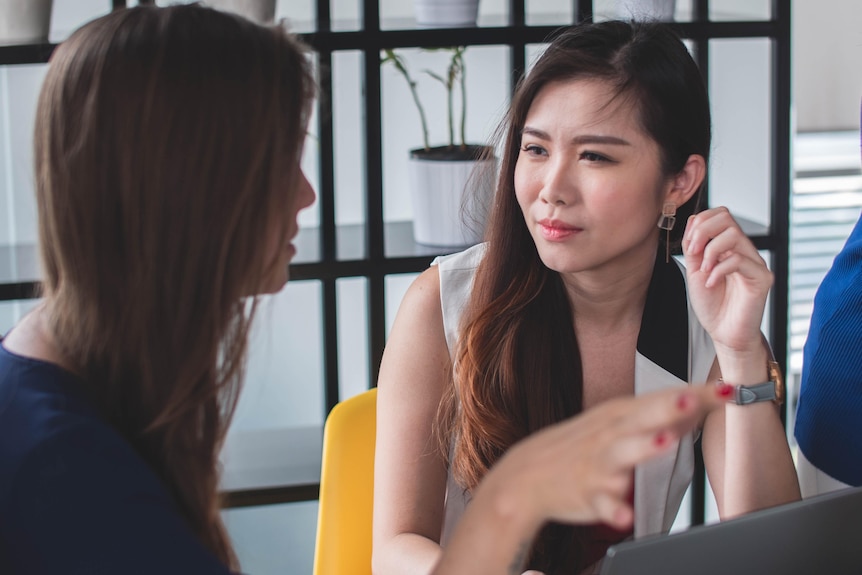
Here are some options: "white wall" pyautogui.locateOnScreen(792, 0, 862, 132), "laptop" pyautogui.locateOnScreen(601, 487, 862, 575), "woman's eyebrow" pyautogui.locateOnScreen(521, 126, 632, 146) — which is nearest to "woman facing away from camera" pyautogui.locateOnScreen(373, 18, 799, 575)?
"woman's eyebrow" pyautogui.locateOnScreen(521, 126, 632, 146)

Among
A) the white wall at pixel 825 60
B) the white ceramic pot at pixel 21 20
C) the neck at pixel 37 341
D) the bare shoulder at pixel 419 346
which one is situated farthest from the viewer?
the white wall at pixel 825 60

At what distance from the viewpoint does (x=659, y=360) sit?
1654 millimetres

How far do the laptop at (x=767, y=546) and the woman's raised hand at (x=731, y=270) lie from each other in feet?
1.65

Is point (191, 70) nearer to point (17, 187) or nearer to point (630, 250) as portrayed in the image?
point (630, 250)

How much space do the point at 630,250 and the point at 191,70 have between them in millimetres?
943

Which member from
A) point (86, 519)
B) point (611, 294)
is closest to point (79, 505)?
point (86, 519)

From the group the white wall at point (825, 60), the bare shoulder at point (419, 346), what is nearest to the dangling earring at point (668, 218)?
the bare shoulder at point (419, 346)

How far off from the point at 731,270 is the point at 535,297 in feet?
0.97

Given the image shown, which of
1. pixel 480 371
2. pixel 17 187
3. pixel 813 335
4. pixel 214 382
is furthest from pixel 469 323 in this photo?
pixel 17 187

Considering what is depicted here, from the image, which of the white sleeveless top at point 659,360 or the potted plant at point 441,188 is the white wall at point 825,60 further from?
the white sleeveless top at point 659,360

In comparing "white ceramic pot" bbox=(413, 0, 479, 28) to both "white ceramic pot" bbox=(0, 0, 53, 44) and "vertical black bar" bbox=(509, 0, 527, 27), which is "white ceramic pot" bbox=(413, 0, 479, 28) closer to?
"vertical black bar" bbox=(509, 0, 527, 27)

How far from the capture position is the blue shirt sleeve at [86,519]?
0.80 m

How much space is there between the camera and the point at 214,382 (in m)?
0.94

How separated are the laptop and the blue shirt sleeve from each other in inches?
14.1
